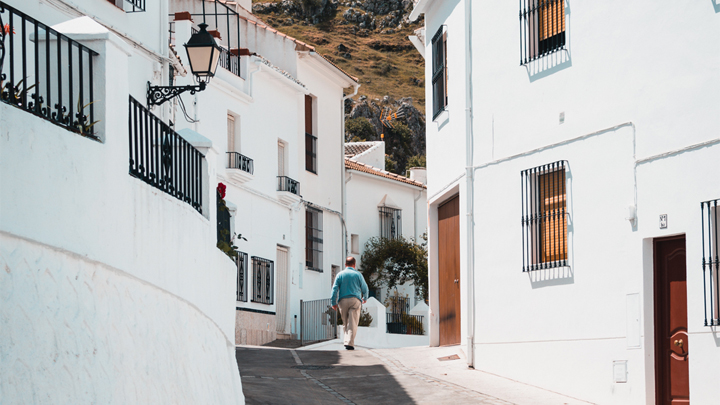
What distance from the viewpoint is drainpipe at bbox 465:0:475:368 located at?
43.2 feet

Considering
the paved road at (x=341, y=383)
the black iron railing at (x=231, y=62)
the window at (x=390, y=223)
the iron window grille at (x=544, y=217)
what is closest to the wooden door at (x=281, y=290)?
the black iron railing at (x=231, y=62)

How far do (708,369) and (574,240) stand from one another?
8.68 feet

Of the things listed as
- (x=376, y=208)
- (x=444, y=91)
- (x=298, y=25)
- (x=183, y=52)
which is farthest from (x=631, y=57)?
(x=298, y=25)

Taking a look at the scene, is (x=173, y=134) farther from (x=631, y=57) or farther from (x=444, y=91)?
(x=444, y=91)

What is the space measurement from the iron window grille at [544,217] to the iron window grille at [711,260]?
7.52 ft

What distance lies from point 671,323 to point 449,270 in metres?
5.73

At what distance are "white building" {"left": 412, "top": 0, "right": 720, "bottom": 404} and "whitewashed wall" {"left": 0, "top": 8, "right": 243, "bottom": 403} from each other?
4.92 m

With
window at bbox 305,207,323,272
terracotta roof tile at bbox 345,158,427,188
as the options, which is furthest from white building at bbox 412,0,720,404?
terracotta roof tile at bbox 345,158,427,188

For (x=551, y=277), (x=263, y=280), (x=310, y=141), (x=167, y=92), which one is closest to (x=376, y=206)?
(x=310, y=141)

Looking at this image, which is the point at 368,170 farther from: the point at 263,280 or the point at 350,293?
the point at 350,293

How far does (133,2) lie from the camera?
1319cm

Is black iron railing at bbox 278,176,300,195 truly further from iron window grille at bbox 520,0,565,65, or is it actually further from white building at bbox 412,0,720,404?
iron window grille at bbox 520,0,565,65

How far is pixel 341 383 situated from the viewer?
1164cm

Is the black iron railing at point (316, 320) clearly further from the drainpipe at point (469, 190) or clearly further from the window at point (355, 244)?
the drainpipe at point (469, 190)
